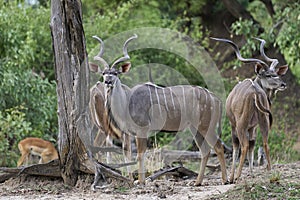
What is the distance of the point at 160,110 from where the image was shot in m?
6.77

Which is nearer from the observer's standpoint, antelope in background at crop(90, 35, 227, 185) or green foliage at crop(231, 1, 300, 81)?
antelope in background at crop(90, 35, 227, 185)

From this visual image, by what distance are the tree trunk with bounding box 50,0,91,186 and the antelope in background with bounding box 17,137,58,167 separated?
3.36 metres

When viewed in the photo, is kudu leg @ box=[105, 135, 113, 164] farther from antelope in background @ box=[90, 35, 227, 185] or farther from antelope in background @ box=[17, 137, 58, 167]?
antelope in background @ box=[17, 137, 58, 167]

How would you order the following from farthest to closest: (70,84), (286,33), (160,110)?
(286,33) < (160,110) < (70,84)

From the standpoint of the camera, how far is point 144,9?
14.6m

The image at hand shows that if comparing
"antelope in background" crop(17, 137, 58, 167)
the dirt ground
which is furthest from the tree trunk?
"antelope in background" crop(17, 137, 58, 167)

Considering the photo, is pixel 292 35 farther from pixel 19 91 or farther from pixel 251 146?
pixel 19 91

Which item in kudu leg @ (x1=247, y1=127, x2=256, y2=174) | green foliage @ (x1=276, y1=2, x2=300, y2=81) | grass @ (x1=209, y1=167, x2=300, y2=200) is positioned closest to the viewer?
grass @ (x1=209, y1=167, x2=300, y2=200)

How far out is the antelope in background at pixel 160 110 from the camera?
657 centimetres

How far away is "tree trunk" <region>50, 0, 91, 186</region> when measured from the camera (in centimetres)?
569

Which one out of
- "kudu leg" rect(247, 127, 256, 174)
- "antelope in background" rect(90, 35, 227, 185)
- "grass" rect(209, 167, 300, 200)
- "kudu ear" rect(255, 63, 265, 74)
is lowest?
"grass" rect(209, 167, 300, 200)

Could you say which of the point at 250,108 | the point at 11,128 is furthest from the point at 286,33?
the point at 11,128

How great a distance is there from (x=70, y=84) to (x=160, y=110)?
1.40 m

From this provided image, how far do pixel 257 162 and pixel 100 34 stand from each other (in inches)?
170
